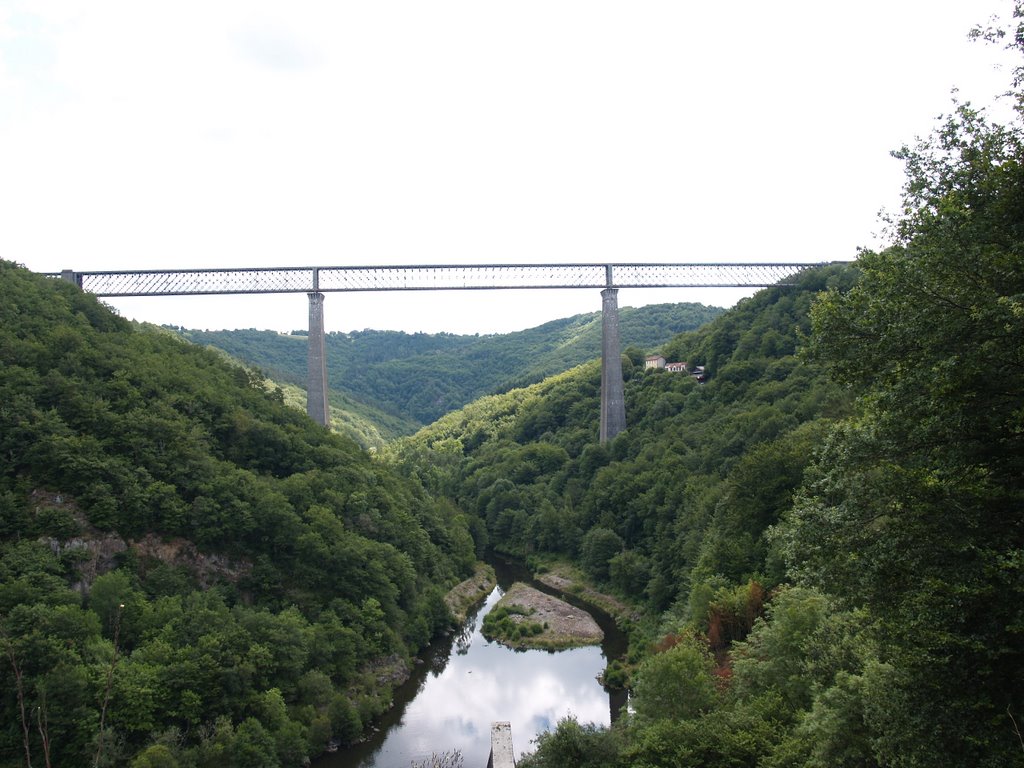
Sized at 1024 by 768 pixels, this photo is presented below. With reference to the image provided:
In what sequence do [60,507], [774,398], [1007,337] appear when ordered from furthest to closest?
[774,398] < [60,507] < [1007,337]

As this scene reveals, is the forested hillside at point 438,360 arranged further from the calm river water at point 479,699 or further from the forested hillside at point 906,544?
the forested hillside at point 906,544

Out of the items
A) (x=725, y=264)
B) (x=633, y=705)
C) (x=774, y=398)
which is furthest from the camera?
(x=725, y=264)

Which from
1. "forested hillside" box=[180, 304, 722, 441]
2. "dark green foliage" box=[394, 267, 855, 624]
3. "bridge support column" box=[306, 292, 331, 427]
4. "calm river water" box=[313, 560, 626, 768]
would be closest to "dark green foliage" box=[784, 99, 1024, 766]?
"dark green foliage" box=[394, 267, 855, 624]

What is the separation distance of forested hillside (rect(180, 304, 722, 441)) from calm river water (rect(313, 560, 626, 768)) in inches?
2453

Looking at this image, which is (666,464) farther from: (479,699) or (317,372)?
(317,372)

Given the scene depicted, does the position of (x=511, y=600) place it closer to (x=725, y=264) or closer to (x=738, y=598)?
(x=738, y=598)

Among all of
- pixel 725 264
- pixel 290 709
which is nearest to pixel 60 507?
pixel 290 709

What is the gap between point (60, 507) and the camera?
2320 cm

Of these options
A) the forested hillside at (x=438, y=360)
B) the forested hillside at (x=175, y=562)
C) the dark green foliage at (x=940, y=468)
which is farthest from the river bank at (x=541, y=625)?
the forested hillside at (x=438, y=360)

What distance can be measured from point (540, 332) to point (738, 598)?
119 meters

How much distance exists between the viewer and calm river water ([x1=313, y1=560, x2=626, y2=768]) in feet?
73.8

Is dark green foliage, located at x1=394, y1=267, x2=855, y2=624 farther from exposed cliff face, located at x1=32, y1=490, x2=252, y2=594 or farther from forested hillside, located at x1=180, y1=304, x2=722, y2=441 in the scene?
forested hillside, located at x1=180, y1=304, x2=722, y2=441

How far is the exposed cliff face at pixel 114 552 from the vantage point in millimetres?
22359

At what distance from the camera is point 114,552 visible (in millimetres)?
23328
